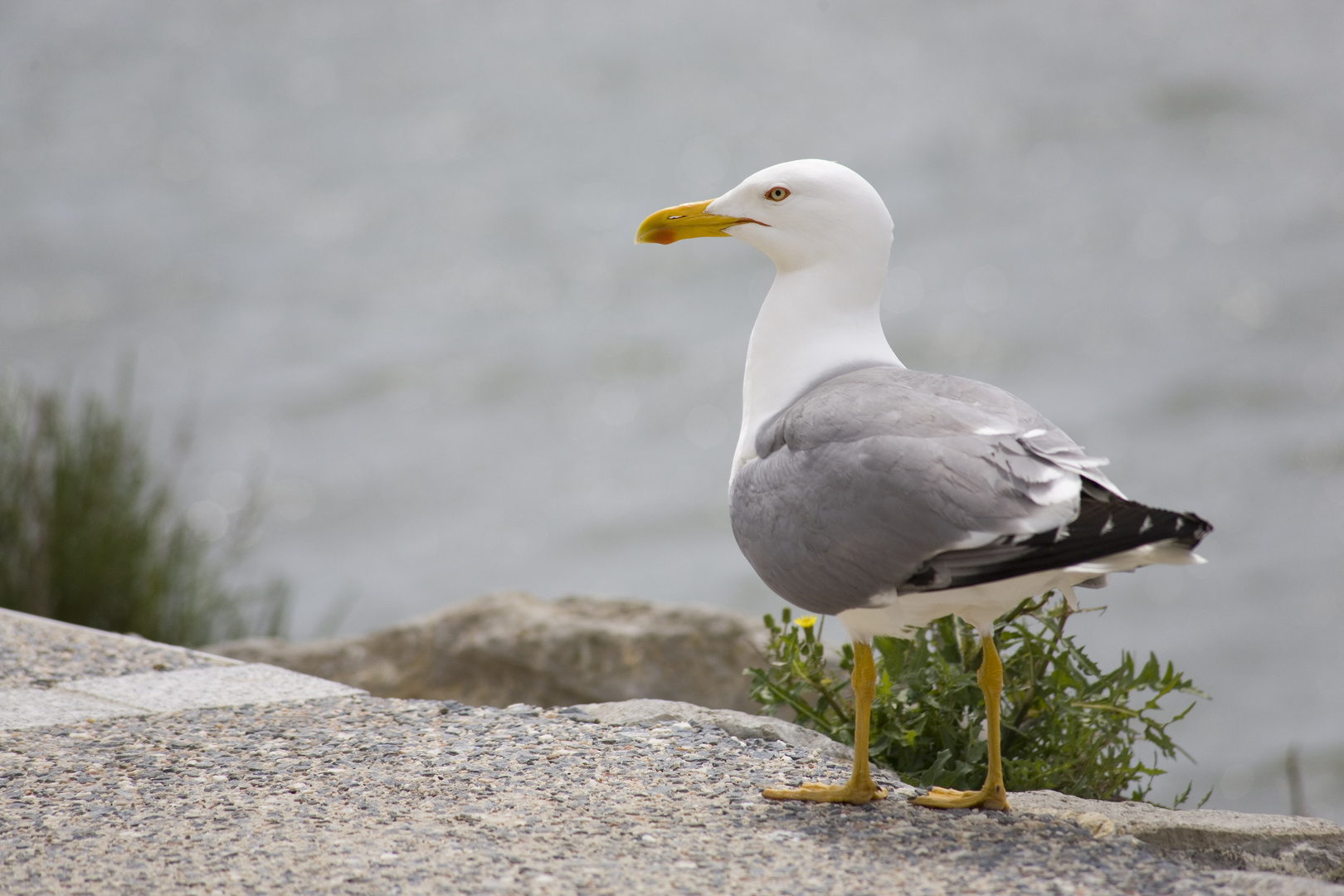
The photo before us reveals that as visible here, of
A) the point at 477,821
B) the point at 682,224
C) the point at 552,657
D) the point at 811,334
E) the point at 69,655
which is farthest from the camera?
the point at 552,657

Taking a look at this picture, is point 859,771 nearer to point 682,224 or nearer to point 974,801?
point 974,801

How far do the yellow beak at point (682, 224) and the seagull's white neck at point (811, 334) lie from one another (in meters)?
0.23

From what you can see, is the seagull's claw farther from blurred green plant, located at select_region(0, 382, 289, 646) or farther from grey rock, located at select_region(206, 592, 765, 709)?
blurred green plant, located at select_region(0, 382, 289, 646)

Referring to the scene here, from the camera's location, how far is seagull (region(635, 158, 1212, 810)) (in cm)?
224

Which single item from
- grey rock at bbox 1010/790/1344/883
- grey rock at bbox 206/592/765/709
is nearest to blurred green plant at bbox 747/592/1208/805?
grey rock at bbox 1010/790/1344/883

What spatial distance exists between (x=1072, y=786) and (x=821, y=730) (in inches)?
24.4

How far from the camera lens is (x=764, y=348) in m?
3.07

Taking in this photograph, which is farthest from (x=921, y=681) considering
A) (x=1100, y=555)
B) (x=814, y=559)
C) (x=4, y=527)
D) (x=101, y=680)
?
(x=4, y=527)

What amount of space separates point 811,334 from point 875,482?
2.34ft

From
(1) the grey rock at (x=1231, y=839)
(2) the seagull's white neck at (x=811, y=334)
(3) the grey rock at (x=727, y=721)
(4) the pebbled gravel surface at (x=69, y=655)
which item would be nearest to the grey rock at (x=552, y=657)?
(4) the pebbled gravel surface at (x=69, y=655)

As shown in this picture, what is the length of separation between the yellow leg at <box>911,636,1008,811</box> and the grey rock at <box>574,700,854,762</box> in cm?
37

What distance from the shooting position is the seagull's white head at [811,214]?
9.88ft

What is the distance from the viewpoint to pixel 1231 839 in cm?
269

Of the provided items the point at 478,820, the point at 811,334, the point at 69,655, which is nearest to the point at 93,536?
the point at 69,655
